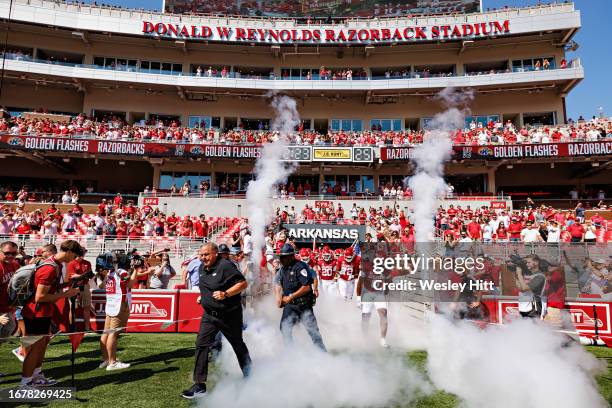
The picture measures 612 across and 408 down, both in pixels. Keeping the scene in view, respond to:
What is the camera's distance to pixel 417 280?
9.73 meters

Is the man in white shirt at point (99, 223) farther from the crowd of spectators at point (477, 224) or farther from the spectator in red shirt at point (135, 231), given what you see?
the crowd of spectators at point (477, 224)

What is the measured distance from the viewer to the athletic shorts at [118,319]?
659 centimetres

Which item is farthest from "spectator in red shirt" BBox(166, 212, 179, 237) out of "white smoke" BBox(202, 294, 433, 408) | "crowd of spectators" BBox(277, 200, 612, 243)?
"white smoke" BBox(202, 294, 433, 408)

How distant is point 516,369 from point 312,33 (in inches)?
1243

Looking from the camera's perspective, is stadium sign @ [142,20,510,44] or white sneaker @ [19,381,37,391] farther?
stadium sign @ [142,20,510,44]

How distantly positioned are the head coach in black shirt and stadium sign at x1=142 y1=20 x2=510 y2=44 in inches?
1173

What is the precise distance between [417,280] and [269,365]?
17.0ft

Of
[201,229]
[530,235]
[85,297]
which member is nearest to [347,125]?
[201,229]

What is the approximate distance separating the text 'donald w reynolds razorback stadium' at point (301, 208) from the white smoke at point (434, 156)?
27cm

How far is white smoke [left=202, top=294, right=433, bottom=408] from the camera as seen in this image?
4992 mm

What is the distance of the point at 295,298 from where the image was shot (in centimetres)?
626

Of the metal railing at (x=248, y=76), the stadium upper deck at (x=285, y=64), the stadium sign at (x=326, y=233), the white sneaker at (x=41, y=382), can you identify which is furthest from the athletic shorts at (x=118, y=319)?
the metal railing at (x=248, y=76)

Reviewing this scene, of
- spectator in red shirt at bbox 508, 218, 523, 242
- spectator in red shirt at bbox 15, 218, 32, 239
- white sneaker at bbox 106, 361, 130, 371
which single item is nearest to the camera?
white sneaker at bbox 106, 361, 130, 371

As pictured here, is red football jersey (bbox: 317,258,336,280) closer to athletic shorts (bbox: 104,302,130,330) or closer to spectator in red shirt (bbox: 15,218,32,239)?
athletic shorts (bbox: 104,302,130,330)
